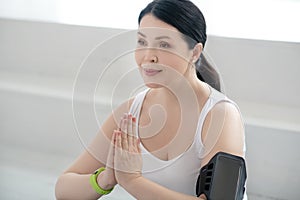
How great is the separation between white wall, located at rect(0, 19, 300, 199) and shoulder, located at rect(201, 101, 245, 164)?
0.17 metres

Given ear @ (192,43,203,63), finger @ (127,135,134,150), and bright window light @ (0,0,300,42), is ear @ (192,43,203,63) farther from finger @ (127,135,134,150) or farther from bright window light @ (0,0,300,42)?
bright window light @ (0,0,300,42)

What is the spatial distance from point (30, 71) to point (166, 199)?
1.15 m

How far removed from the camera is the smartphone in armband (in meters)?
0.90

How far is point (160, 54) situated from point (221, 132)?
0.68 feet

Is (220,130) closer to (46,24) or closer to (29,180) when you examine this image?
(29,180)

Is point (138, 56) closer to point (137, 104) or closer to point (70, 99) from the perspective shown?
point (137, 104)

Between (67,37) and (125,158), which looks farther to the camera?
(67,37)

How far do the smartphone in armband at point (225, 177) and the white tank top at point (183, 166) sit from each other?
0.26 feet

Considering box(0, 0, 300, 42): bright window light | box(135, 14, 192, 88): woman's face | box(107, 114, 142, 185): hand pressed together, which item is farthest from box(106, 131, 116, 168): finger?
box(0, 0, 300, 42): bright window light

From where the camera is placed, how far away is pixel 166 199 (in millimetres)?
947

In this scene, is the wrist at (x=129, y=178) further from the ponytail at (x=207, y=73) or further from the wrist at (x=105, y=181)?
the ponytail at (x=207, y=73)

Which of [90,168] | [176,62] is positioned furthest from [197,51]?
[90,168]

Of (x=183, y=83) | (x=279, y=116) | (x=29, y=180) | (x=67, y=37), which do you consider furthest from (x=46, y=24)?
(x=183, y=83)

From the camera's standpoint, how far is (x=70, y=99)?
70.3 inches
